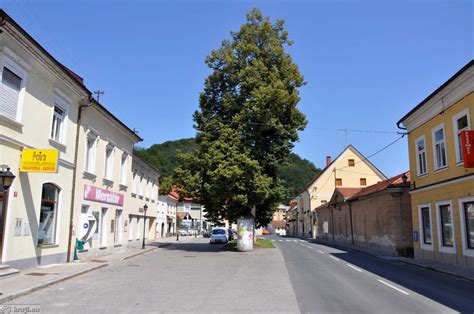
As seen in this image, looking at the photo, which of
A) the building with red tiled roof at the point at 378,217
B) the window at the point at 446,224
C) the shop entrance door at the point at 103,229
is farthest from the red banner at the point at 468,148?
the shop entrance door at the point at 103,229

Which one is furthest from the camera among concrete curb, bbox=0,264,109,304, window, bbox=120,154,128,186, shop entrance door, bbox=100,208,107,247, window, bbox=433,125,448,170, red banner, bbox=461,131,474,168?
window, bbox=120,154,128,186

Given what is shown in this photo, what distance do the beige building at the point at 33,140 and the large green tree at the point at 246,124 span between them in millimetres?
9724

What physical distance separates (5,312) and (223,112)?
2181 centimetres

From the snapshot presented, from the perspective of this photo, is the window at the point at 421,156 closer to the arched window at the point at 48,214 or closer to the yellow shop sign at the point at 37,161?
the yellow shop sign at the point at 37,161

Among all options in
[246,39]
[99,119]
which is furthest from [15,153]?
[246,39]

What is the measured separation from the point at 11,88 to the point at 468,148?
16311mm

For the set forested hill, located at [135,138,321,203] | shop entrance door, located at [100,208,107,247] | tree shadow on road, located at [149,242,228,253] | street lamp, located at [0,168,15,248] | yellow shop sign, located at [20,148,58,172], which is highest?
forested hill, located at [135,138,321,203]

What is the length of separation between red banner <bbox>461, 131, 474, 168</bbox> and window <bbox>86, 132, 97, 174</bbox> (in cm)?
1625

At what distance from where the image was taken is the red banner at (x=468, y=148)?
50.5 ft

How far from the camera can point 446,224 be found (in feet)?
61.6

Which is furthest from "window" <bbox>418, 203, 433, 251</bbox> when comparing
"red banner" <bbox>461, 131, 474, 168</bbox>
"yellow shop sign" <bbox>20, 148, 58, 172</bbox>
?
"yellow shop sign" <bbox>20, 148, 58, 172</bbox>

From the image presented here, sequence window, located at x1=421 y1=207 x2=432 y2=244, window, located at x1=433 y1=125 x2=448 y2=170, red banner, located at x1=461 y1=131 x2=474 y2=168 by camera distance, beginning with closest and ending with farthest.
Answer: red banner, located at x1=461 y1=131 x2=474 y2=168 < window, located at x1=433 y1=125 x2=448 y2=170 < window, located at x1=421 y1=207 x2=432 y2=244

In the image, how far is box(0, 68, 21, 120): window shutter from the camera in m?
12.0

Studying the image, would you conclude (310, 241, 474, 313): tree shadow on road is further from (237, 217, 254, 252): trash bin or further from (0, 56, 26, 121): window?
(0, 56, 26, 121): window
